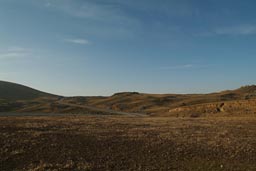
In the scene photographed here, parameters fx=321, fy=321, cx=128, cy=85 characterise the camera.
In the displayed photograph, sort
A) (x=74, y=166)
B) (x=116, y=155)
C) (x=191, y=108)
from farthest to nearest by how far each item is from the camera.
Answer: (x=191, y=108), (x=116, y=155), (x=74, y=166)

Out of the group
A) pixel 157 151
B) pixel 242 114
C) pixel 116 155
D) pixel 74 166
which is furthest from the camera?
pixel 242 114

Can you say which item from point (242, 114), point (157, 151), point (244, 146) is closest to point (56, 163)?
point (157, 151)

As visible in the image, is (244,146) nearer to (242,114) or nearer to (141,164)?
(141,164)

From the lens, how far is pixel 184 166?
1612 centimetres

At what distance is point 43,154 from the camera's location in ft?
62.2

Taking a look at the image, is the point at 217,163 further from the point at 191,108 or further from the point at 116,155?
the point at 191,108

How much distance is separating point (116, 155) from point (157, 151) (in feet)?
9.28

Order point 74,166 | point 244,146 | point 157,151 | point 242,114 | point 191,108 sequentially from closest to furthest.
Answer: point 74,166 < point 157,151 < point 244,146 < point 242,114 < point 191,108

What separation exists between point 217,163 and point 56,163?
8410 mm

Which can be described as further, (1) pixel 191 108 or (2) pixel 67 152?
(1) pixel 191 108

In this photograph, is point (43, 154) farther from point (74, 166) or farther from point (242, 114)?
point (242, 114)

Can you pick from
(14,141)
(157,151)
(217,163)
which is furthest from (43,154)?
(217,163)

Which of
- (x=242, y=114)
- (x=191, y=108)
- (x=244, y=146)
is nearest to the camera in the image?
(x=244, y=146)

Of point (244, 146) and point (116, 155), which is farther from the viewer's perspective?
point (244, 146)
